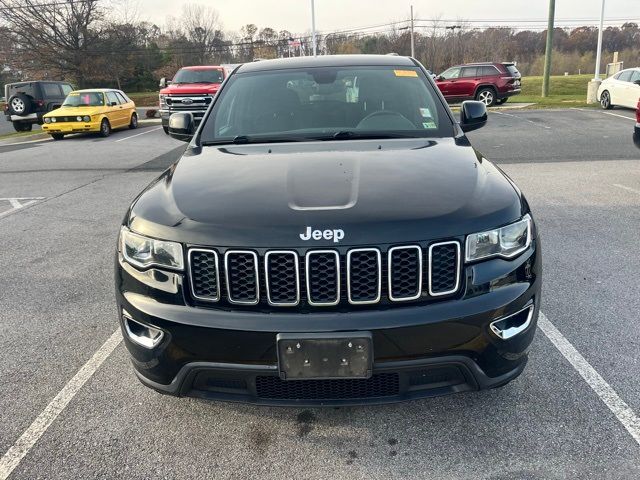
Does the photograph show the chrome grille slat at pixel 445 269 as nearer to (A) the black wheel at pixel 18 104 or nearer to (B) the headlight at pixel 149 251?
(B) the headlight at pixel 149 251

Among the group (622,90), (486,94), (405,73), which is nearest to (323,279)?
(405,73)

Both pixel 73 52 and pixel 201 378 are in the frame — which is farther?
pixel 73 52

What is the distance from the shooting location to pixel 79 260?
510 cm

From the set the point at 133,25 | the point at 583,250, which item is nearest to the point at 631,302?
the point at 583,250

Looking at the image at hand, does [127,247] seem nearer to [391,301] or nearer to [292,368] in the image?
[292,368]

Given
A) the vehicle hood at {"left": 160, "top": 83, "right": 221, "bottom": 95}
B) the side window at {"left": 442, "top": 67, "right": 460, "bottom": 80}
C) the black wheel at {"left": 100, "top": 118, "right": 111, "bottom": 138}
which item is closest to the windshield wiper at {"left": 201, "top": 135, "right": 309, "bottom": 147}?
the vehicle hood at {"left": 160, "top": 83, "right": 221, "bottom": 95}

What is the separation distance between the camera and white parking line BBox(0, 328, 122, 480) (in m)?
2.38

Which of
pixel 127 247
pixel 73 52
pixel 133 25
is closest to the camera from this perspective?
pixel 127 247

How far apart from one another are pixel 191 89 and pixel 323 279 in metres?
17.0

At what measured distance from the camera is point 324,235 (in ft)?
6.90

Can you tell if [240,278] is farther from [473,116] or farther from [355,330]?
[473,116]

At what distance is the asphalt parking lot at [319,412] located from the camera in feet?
7.55

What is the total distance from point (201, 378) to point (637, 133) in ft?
23.2

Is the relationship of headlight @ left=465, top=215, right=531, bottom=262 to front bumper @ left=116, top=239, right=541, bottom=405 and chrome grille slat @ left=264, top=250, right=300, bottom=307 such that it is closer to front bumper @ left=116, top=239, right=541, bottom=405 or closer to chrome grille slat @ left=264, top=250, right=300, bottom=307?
front bumper @ left=116, top=239, right=541, bottom=405
